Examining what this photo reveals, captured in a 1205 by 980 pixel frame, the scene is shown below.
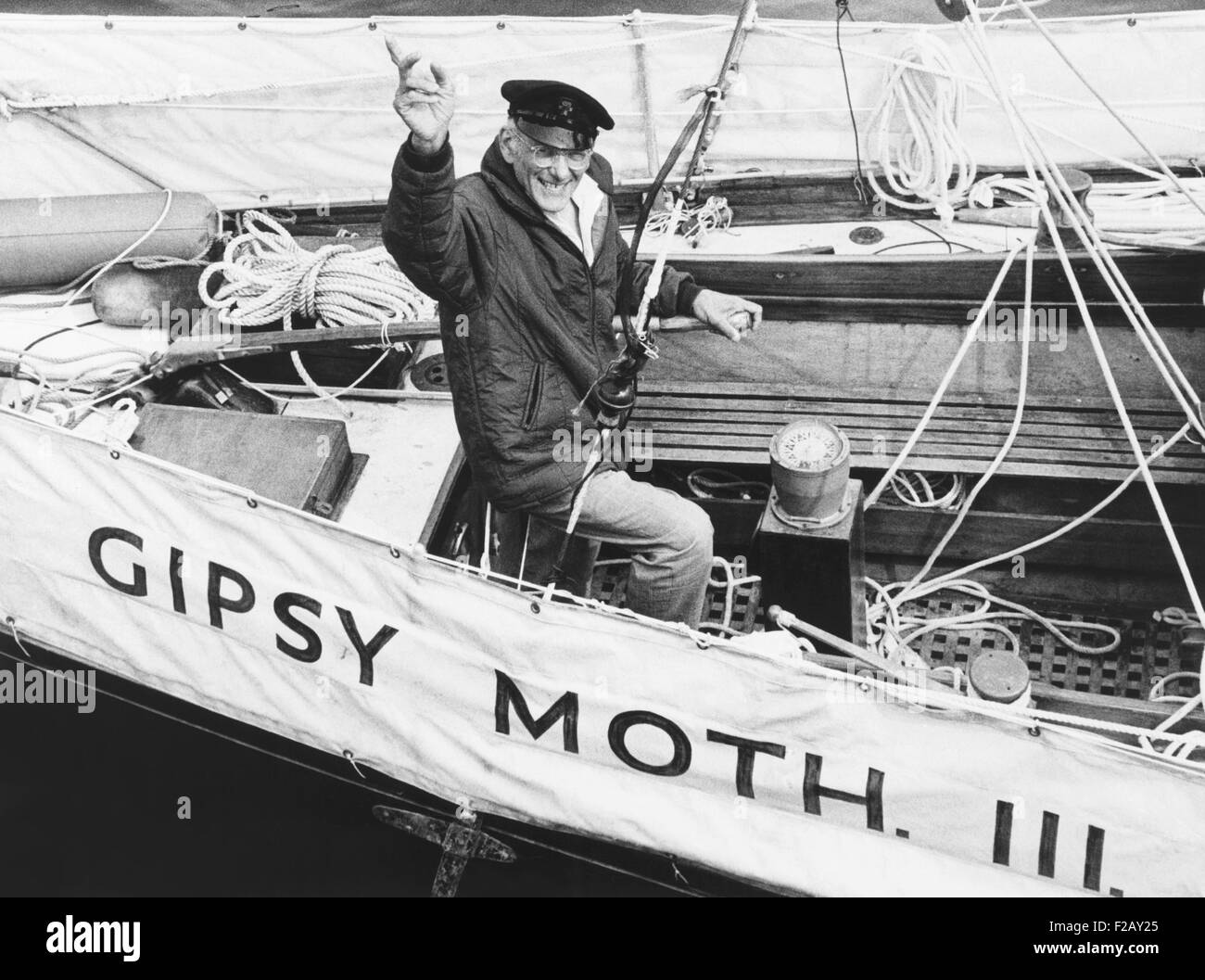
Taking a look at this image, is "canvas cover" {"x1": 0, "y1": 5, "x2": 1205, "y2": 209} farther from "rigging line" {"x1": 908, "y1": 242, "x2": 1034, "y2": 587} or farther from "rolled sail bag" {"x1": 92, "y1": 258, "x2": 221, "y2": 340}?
"rigging line" {"x1": 908, "y1": 242, "x2": 1034, "y2": 587}

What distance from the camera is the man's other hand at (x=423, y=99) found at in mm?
2490

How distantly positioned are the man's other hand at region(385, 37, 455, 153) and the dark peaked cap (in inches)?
16.3

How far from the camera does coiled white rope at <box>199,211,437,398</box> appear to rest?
14.2ft

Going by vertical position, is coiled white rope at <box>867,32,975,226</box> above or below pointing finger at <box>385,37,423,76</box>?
below

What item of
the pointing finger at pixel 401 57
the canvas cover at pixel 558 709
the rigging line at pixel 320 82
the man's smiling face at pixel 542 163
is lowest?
the canvas cover at pixel 558 709

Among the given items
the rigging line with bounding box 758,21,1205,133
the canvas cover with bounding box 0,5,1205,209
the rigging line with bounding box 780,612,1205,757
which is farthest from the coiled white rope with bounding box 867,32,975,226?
the rigging line with bounding box 780,612,1205,757

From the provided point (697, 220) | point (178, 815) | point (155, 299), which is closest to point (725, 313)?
point (697, 220)

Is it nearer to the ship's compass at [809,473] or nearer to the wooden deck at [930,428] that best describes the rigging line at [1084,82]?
the wooden deck at [930,428]

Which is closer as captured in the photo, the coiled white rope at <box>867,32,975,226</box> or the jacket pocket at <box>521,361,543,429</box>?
the jacket pocket at <box>521,361,543,429</box>

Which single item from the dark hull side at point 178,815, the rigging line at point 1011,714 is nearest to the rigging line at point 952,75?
the rigging line at point 1011,714

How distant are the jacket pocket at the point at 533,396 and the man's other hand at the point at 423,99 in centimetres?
77

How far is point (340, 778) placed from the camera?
3.80 m

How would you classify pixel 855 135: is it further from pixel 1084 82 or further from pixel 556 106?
pixel 556 106
